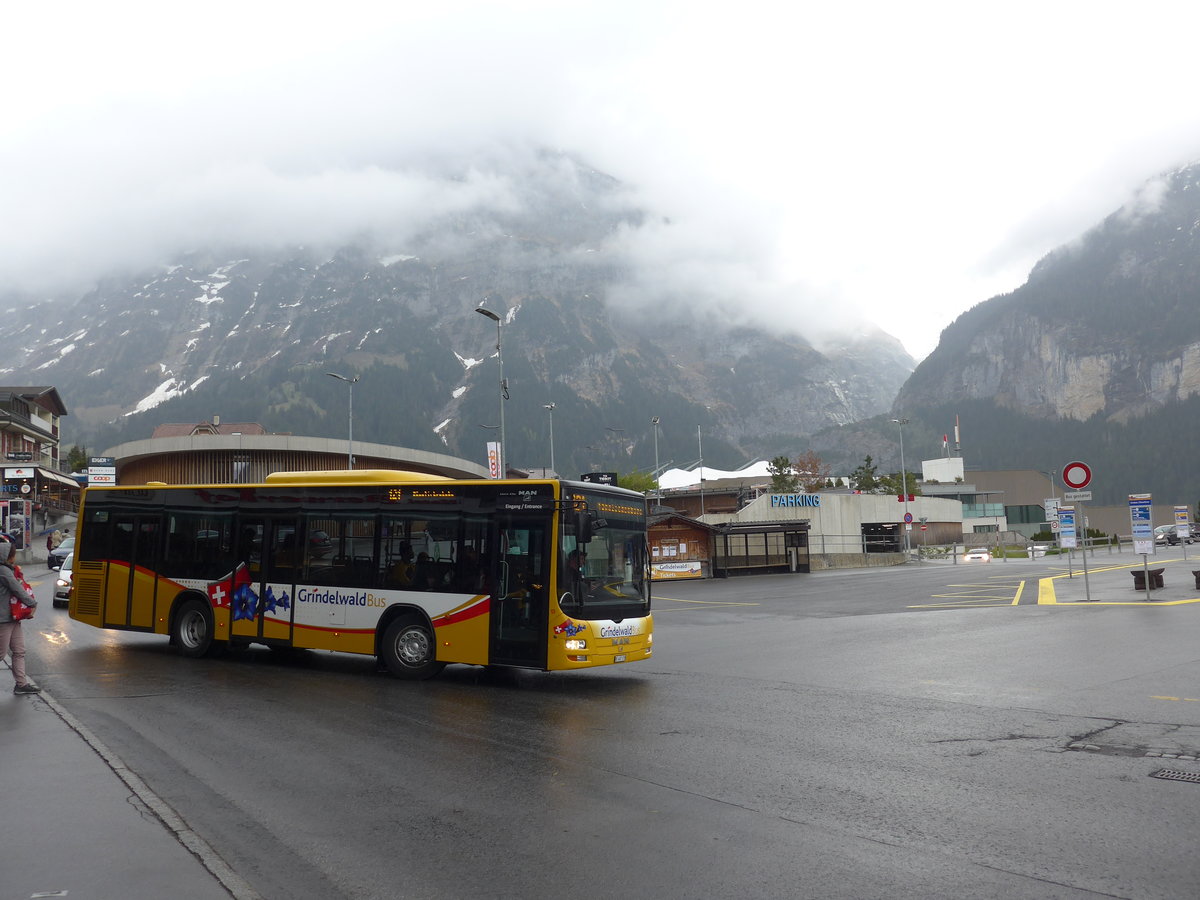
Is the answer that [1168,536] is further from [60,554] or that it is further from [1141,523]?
[60,554]

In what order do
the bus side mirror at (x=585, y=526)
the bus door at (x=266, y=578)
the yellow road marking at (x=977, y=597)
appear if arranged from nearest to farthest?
the bus side mirror at (x=585, y=526) < the bus door at (x=266, y=578) < the yellow road marking at (x=977, y=597)

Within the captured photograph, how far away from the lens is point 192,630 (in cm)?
1527

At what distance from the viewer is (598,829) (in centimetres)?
587

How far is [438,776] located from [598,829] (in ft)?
6.36

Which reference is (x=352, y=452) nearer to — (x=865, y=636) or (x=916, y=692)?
(x=865, y=636)

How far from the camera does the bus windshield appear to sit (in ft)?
39.0

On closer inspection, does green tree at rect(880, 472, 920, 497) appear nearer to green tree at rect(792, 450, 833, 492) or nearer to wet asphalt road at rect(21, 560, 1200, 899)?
green tree at rect(792, 450, 833, 492)

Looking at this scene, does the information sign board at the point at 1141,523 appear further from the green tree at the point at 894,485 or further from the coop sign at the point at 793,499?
the green tree at the point at 894,485

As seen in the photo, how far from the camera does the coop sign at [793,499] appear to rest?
6656 cm

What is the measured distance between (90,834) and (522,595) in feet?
22.2

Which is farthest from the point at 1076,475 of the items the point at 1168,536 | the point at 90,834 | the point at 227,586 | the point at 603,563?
the point at 1168,536

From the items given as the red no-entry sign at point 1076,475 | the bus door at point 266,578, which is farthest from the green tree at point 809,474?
the bus door at point 266,578

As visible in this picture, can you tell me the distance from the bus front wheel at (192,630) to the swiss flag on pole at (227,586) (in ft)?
0.97

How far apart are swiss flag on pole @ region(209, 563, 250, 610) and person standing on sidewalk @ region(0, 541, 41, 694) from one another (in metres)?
3.79
